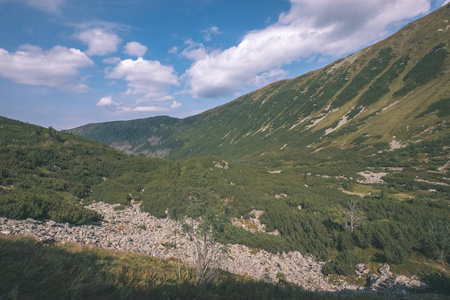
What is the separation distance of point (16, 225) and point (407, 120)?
3987 inches

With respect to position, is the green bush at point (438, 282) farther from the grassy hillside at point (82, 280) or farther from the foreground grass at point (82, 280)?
the foreground grass at point (82, 280)

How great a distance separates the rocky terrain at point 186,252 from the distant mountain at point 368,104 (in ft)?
220

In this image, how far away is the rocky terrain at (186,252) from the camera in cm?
1374

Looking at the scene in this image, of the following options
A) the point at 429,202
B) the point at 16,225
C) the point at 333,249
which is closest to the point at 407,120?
the point at 429,202

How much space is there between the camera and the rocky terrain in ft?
45.1

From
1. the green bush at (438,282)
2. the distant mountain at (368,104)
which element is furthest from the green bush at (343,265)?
the distant mountain at (368,104)

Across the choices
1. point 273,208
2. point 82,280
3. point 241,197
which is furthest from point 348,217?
point 82,280

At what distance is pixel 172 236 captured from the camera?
20125 millimetres

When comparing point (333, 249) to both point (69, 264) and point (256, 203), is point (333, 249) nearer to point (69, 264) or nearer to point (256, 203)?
point (256, 203)

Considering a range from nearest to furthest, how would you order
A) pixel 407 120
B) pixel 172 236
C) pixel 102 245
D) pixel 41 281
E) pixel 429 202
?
pixel 41 281, pixel 102 245, pixel 172 236, pixel 429 202, pixel 407 120

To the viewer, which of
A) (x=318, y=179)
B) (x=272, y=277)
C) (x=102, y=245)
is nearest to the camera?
(x=102, y=245)

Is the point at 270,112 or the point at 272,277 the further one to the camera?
the point at 270,112

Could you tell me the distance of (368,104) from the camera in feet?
322

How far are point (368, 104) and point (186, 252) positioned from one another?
115 m
